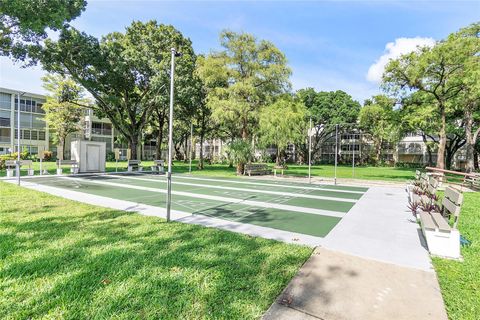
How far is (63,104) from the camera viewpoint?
32.6 m

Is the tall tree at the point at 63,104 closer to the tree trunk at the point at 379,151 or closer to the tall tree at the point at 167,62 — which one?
the tall tree at the point at 167,62

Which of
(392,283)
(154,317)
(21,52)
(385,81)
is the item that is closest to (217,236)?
(154,317)

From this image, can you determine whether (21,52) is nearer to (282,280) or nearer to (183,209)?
(183,209)

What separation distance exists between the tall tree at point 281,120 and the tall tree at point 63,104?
82.9 ft

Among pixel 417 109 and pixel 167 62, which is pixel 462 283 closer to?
pixel 417 109

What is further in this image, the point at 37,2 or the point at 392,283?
the point at 37,2

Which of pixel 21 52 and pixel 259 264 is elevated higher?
pixel 21 52

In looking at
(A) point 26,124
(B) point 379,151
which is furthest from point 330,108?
(A) point 26,124

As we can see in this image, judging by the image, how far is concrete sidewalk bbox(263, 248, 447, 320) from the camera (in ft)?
8.49

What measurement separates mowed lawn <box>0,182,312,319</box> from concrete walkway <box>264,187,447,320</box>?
0.88ft

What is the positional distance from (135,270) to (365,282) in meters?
3.03

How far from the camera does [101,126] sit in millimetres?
47562

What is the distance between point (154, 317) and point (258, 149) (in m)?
20.6

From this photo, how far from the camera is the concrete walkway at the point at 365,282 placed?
262cm
